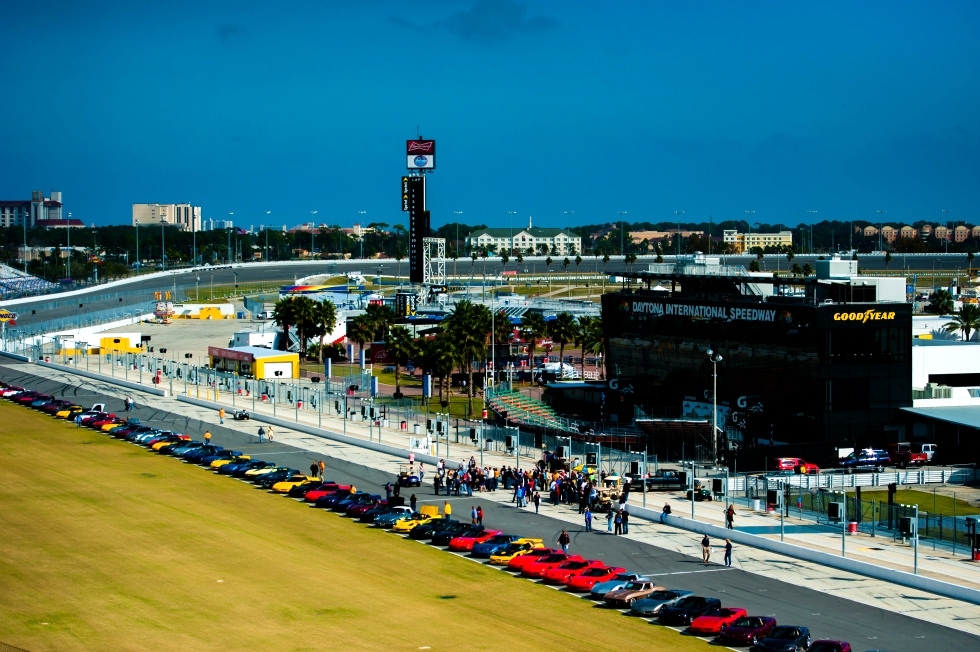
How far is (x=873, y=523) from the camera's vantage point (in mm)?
57219

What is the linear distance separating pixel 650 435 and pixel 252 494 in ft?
81.6

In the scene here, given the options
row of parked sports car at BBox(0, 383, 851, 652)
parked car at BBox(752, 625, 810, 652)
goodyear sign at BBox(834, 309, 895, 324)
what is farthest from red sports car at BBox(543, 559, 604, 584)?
goodyear sign at BBox(834, 309, 895, 324)

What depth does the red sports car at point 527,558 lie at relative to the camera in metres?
51.0

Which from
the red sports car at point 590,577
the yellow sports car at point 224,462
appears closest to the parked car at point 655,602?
the red sports car at point 590,577

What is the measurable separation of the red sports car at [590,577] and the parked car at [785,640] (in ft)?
28.0

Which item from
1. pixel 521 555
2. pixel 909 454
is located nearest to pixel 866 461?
pixel 909 454

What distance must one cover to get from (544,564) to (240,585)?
1175cm

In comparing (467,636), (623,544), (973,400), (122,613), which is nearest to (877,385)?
(973,400)

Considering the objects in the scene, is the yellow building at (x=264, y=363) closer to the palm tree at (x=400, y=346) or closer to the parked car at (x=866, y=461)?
the palm tree at (x=400, y=346)

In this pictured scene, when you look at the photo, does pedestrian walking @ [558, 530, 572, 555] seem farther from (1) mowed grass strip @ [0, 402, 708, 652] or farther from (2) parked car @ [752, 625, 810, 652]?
(2) parked car @ [752, 625, 810, 652]

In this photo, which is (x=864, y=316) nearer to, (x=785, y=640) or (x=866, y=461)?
(x=866, y=461)

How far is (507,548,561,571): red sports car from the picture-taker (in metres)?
51.0

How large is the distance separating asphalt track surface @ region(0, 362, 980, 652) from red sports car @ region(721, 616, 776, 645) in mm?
1744

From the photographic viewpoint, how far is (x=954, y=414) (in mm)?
78812
